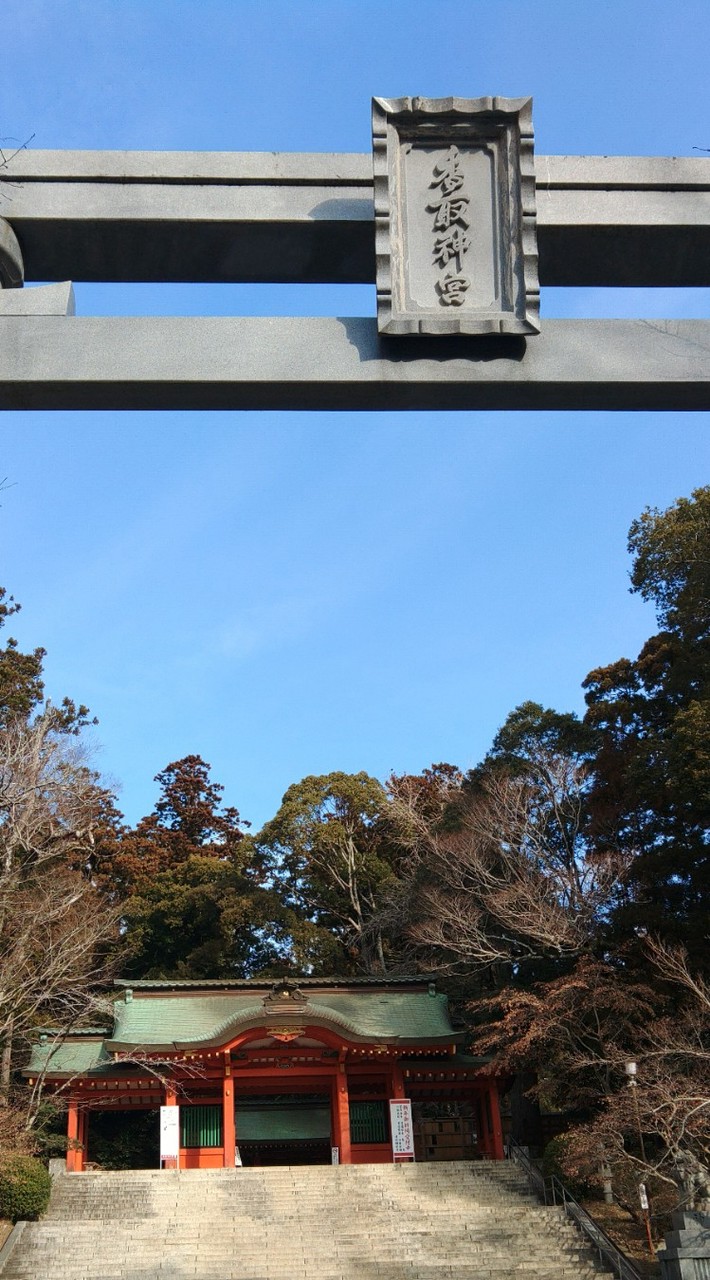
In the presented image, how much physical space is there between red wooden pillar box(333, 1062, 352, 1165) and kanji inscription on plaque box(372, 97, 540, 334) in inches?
968

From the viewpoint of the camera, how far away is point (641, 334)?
3.50m

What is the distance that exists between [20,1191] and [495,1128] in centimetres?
1020

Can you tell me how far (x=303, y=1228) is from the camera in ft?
70.1

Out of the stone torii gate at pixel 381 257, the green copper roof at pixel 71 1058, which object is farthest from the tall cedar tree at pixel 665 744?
the stone torii gate at pixel 381 257

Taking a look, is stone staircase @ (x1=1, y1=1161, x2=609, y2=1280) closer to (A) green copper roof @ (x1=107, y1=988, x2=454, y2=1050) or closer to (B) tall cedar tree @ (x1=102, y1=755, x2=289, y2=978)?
(A) green copper roof @ (x1=107, y1=988, x2=454, y2=1050)

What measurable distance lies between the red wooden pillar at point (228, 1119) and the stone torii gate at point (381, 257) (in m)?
24.0

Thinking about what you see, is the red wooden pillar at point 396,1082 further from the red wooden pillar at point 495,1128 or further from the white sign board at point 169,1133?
the white sign board at point 169,1133

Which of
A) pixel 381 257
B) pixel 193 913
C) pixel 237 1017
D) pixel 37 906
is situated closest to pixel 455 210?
pixel 381 257

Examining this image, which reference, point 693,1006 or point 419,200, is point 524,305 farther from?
point 693,1006

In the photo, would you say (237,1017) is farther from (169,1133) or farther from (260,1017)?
(169,1133)

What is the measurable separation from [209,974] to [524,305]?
3504 centimetres

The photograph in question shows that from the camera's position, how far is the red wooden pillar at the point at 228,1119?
2508 cm

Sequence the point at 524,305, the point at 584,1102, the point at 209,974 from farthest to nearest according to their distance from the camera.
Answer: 1. the point at 209,974
2. the point at 584,1102
3. the point at 524,305

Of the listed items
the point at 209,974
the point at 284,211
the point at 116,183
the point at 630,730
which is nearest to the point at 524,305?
the point at 284,211
